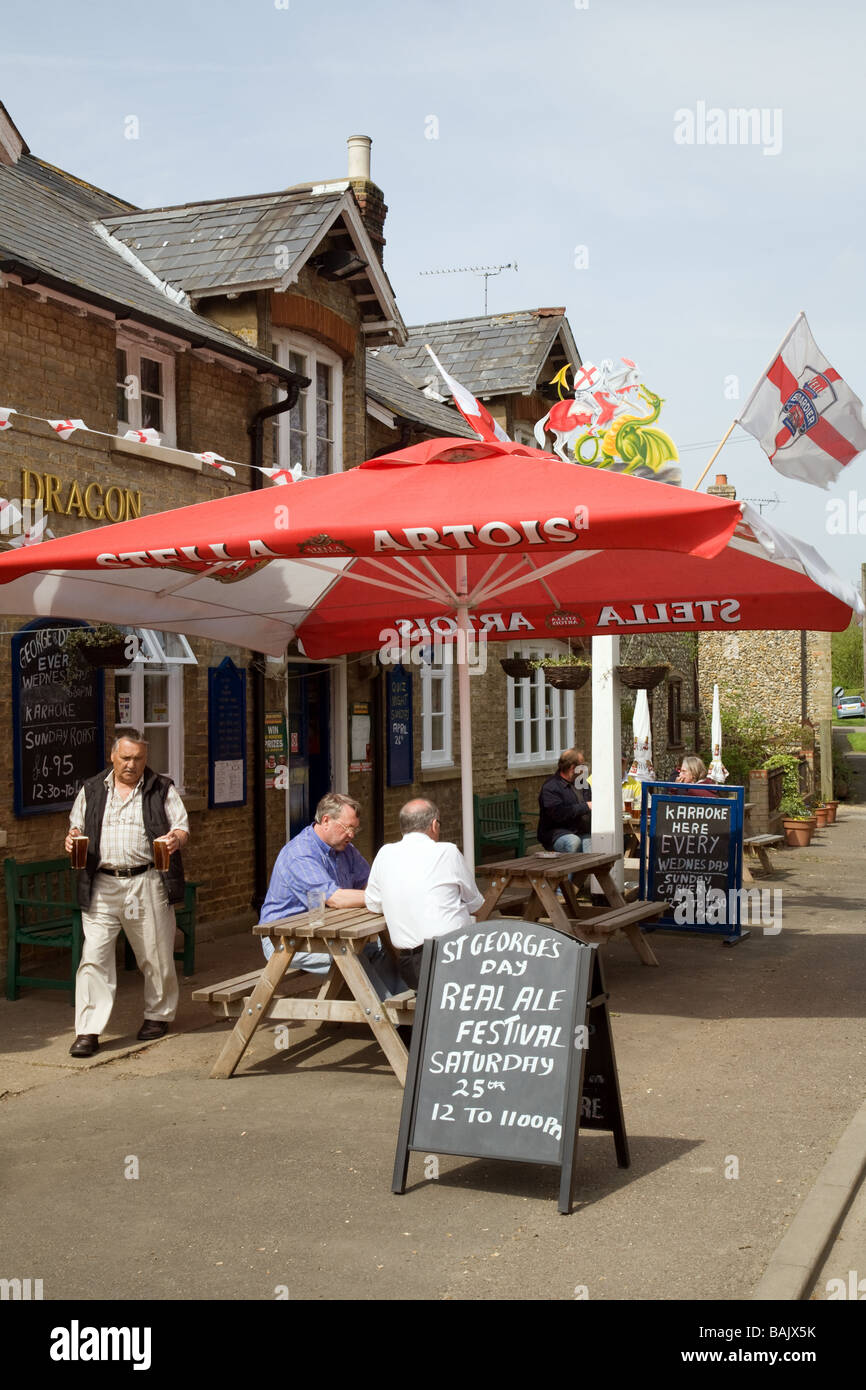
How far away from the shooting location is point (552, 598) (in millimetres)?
9594

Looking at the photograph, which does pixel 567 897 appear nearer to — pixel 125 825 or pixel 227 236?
pixel 125 825

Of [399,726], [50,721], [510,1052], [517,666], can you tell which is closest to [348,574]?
[50,721]

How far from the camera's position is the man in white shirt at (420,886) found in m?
6.34

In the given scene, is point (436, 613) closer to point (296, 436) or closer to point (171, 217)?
point (296, 436)

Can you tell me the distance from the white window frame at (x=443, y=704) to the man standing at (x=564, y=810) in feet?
10.5

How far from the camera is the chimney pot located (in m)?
15.8

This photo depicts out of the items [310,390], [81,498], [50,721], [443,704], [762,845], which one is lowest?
[762,845]

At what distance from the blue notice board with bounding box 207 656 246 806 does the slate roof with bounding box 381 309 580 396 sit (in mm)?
8150

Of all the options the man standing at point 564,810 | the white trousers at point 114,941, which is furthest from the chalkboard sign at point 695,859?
the white trousers at point 114,941

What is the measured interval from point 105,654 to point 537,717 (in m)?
9.90

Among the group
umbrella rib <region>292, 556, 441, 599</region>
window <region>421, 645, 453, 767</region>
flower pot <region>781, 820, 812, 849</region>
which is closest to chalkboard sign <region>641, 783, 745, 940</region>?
umbrella rib <region>292, 556, 441, 599</region>

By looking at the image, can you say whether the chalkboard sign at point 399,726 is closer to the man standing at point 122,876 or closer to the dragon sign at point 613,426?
the dragon sign at point 613,426

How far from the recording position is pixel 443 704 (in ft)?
52.4
